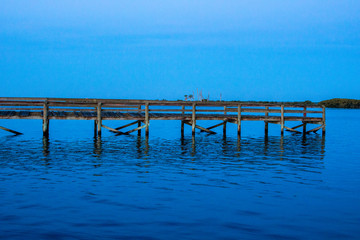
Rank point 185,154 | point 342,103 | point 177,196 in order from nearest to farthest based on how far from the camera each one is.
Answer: point 177,196 → point 185,154 → point 342,103

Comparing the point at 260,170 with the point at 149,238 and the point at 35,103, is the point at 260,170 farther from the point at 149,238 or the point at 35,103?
the point at 35,103

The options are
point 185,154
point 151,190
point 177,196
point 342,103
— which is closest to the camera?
point 177,196

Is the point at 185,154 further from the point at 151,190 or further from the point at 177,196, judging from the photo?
the point at 177,196

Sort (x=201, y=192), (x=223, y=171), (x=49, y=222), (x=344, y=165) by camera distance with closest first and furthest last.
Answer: (x=49, y=222)
(x=201, y=192)
(x=223, y=171)
(x=344, y=165)

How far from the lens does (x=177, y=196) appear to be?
10625 mm

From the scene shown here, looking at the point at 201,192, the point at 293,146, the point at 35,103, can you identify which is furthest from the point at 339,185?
the point at 35,103

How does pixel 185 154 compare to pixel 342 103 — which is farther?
pixel 342 103

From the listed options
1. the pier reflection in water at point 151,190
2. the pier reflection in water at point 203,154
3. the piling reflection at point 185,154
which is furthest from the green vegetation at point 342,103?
the pier reflection in water at point 151,190

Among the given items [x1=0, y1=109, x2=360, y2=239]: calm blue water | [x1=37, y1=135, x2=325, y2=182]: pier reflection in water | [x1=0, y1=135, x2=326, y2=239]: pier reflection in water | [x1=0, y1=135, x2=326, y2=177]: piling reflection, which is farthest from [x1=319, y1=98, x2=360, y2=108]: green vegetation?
[x1=0, y1=109, x2=360, y2=239]: calm blue water

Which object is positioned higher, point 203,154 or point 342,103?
point 342,103

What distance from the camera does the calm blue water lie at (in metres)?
7.98

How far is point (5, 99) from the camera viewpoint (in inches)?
1018

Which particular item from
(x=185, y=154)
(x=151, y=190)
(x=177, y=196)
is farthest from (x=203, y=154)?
(x=177, y=196)

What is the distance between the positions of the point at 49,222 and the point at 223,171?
24.0ft
